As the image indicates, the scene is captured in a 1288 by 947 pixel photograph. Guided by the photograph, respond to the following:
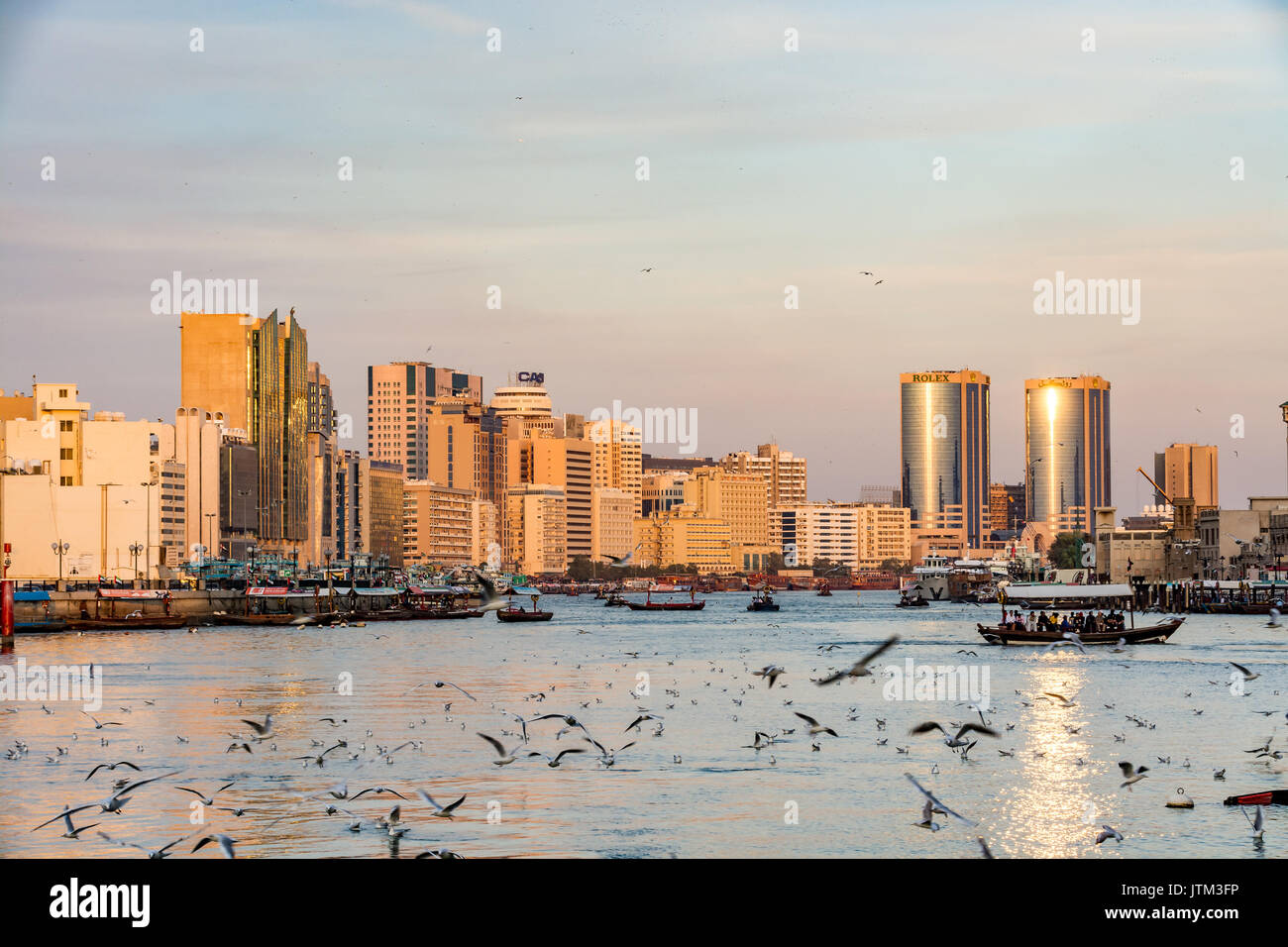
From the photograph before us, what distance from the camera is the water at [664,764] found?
26.3 meters

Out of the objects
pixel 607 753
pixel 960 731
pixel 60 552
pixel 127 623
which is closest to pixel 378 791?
pixel 607 753

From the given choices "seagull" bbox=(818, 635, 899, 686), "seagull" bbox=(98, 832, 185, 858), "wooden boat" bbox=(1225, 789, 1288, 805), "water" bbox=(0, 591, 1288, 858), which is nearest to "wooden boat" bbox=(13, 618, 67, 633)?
"water" bbox=(0, 591, 1288, 858)

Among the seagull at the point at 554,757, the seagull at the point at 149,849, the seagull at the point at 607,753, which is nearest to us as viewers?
the seagull at the point at 149,849

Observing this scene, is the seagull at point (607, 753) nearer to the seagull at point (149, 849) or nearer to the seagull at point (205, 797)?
the seagull at point (205, 797)

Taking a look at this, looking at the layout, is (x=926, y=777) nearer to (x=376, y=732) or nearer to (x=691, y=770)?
(x=691, y=770)

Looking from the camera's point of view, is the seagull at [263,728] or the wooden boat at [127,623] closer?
the seagull at [263,728]

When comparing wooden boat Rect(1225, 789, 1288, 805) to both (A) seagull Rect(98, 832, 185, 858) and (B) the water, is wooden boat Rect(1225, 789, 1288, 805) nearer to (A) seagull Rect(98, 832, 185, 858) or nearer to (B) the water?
(B) the water

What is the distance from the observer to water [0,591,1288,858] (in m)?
26.3

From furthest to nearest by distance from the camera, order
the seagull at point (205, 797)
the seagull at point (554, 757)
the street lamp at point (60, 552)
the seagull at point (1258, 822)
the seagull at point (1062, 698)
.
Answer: the street lamp at point (60, 552)
the seagull at point (1062, 698)
the seagull at point (554, 757)
the seagull at point (205, 797)
the seagull at point (1258, 822)

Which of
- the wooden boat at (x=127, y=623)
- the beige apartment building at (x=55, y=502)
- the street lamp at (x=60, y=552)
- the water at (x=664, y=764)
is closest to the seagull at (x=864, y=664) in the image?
the water at (x=664, y=764)

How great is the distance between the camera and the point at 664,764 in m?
35.9

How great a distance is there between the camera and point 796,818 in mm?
28078
